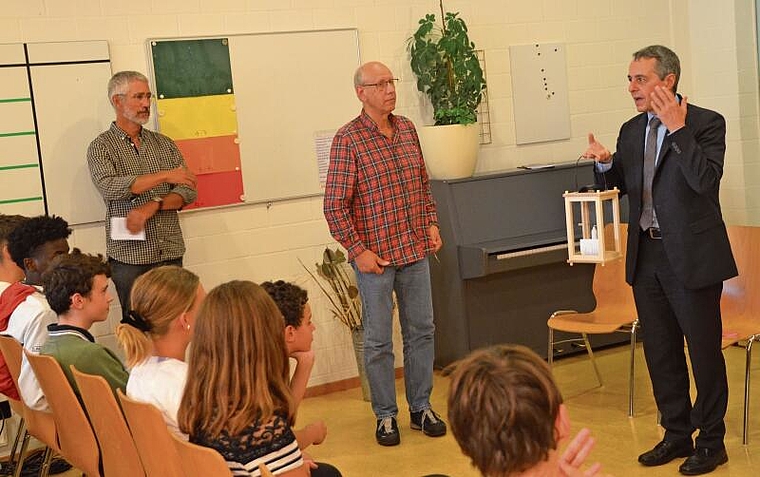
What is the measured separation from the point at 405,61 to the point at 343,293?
1.46 meters

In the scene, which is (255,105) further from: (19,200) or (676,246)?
(676,246)

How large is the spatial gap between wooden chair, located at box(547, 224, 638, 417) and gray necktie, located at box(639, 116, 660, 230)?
3.11 ft

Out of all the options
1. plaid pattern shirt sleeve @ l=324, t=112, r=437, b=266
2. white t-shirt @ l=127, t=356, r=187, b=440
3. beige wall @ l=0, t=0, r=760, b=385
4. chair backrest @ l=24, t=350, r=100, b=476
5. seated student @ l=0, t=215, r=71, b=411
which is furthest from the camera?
beige wall @ l=0, t=0, r=760, b=385

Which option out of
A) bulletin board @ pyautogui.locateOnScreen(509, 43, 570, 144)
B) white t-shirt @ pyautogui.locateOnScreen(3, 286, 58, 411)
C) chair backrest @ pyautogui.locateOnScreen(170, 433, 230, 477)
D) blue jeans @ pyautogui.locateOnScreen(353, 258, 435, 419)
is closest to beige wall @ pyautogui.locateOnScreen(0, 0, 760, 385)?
bulletin board @ pyautogui.locateOnScreen(509, 43, 570, 144)

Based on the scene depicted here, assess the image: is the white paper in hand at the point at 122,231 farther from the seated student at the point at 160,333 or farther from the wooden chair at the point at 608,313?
the wooden chair at the point at 608,313

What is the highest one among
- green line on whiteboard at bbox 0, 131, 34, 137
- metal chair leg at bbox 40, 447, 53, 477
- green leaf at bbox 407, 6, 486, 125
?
green leaf at bbox 407, 6, 486, 125

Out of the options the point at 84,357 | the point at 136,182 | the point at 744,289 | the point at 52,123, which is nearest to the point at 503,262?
the point at 744,289

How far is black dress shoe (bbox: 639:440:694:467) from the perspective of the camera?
4.32 meters

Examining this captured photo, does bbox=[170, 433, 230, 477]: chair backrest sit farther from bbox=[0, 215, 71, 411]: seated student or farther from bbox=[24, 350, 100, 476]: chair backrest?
bbox=[0, 215, 71, 411]: seated student

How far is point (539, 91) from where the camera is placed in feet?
21.8

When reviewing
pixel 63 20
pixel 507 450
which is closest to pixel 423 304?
pixel 63 20

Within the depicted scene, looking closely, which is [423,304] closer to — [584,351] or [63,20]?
[584,351]

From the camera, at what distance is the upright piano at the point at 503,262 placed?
Result: 19.7 ft

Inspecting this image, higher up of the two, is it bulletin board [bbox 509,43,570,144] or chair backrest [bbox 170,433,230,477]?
bulletin board [bbox 509,43,570,144]
